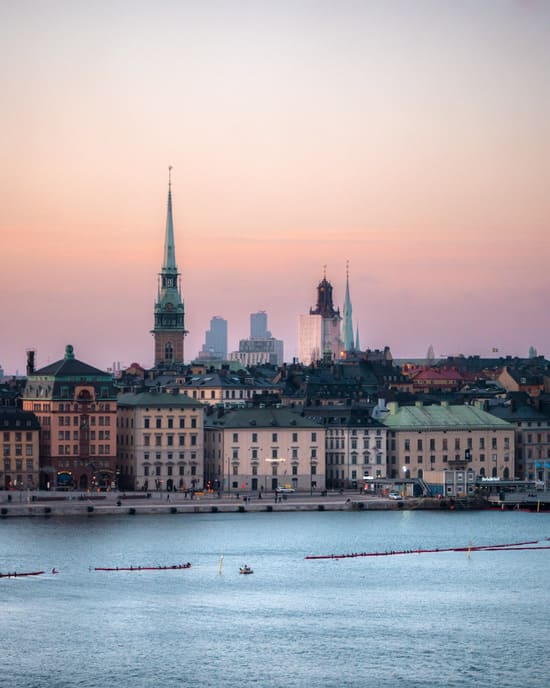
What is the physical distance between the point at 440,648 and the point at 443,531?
4070 cm

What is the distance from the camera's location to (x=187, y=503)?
138125 millimetres

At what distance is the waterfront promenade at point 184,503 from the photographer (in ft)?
437

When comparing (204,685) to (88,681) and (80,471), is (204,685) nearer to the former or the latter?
(88,681)

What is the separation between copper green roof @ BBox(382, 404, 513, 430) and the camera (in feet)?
507

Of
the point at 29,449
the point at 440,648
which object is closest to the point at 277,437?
the point at 29,449

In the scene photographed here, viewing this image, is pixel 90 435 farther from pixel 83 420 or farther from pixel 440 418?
pixel 440 418

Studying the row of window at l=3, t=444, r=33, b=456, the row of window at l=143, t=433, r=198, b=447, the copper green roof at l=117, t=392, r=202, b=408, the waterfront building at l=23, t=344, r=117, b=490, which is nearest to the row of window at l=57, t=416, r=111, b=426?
the waterfront building at l=23, t=344, r=117, b=490

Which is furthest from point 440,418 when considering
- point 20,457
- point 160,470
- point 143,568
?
point 143,568

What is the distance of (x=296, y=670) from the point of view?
82188mm

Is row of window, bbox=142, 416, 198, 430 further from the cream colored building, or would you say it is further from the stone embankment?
the cream colored building

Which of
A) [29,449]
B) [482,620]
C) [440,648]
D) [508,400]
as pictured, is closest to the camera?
[440,648]

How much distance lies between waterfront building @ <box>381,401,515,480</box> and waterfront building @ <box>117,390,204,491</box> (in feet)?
45.9

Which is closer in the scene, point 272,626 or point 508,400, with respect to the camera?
point 272,626

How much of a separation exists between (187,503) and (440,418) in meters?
25.2
